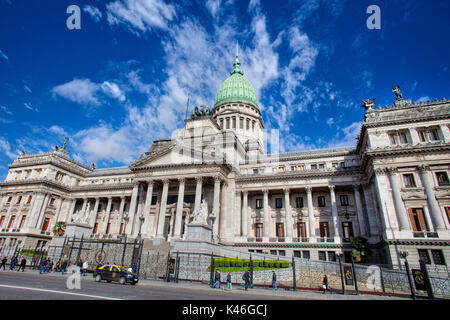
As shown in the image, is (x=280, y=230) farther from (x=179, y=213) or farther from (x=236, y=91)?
(x=236, y=91)

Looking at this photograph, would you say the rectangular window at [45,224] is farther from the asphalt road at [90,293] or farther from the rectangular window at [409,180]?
the rectangular window at [409,180]

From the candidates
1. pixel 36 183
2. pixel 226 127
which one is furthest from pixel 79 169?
pixel 226 127

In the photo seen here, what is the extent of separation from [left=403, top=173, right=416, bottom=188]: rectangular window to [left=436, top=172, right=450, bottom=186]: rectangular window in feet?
7.32

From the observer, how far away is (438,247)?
80.4ft

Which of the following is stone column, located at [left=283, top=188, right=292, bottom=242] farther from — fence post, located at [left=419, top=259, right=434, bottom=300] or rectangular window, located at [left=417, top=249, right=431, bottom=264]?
fence post, located at [left=419, top=259, right=434, bottom=300]

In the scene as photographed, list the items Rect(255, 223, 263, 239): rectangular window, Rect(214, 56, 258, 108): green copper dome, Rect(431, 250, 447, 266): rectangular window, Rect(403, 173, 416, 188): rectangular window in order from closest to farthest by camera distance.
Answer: Rect(431, 250, 447, 266): rectangular window < Rect(403, 173, 416, 188): rectangular window < Rect(255, 223, 263, 239): rectangular window < Rect(214, 56, 258, 108): green copper dome

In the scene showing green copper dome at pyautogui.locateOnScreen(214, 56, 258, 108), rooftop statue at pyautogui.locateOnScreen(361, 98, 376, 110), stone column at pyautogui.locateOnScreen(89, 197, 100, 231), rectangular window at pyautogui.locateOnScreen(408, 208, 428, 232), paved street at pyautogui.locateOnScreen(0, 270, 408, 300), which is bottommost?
paved street at pyautogui.locateOnScreen(0, 270, 408, 300)

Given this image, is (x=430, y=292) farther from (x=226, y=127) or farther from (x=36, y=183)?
(x=36, y=183)

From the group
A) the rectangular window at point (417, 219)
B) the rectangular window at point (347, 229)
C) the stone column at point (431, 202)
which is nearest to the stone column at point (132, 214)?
the rectangular window at point (347, 229)

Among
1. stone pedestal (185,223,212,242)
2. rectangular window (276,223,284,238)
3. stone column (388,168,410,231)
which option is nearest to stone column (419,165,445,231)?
stone column (388,168,410,231)

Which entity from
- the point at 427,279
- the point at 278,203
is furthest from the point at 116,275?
the point at 278,203

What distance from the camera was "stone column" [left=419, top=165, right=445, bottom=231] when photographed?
25.4 metres

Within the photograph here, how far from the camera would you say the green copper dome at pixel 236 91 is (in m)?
62.8

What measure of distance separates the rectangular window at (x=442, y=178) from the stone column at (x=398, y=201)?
3.86m
